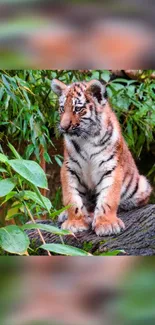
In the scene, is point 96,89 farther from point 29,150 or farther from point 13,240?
point 13,240

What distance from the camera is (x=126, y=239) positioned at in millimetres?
1409

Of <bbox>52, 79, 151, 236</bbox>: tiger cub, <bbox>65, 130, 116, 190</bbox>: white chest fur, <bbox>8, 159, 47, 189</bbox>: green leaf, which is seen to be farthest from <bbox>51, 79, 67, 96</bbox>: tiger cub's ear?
<bbox>8, 159, 47, 189</bbox>: green leaf

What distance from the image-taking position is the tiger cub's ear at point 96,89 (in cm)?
149

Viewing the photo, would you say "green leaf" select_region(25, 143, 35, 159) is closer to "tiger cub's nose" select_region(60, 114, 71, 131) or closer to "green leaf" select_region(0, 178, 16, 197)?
"tiger cub's nose" select_region(60, 114, 71, 131)

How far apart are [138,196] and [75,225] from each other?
0.72 feet

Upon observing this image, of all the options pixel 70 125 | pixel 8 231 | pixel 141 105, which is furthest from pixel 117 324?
pixel 141 105

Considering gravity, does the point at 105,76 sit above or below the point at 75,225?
above

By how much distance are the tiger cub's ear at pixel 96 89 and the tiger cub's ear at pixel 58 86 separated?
2.7 inches

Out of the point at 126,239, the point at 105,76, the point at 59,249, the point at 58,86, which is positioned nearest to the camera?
the point at 59,249

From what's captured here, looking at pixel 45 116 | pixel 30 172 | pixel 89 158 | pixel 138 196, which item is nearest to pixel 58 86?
pixel 45 116

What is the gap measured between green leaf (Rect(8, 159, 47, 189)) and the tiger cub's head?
0.60m

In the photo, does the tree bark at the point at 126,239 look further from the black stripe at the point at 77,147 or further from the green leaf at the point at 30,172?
the green leaf at the point at 30,172

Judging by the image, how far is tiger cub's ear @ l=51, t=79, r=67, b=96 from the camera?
4.99 ft
